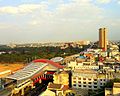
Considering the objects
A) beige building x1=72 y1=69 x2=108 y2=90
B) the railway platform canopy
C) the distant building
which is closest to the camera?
the distant building

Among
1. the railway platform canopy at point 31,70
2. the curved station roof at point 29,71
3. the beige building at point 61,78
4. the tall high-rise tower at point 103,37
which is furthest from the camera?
the tall high-rise tower at point 103,37

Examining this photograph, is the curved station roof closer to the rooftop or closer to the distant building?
the rooftop

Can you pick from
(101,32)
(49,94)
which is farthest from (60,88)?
(101,32)

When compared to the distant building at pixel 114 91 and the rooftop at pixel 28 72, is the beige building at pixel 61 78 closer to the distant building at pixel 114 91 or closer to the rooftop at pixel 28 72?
the rooftop at pixel 28 72

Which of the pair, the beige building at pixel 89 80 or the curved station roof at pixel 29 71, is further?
the curved station roof at pixel 29 71

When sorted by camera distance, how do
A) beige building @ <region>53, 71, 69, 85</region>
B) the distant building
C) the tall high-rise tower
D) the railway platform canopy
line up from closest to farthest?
the distant building
beige building @ <region>53, 71, 69, 85</region>
the railway platform canopy
the tall high-rise tower

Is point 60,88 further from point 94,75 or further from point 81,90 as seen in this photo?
point 94,75

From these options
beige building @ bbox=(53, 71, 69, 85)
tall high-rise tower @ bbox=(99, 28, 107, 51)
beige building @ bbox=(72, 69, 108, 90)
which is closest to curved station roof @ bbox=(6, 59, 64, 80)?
beige building @ bbox=(53, 71, 69, 85)

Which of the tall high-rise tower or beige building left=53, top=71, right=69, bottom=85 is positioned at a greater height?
the tall high-rise tower

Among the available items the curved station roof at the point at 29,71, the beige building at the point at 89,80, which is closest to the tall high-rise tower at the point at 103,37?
the curved station roof at the point at 29,71

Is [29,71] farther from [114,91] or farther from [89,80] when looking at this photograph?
[114,91]

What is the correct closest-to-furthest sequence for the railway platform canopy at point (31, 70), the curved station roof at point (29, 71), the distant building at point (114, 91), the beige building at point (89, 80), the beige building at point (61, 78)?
the distant building at point (114, 91)
the beige building at point (89, 80)
the beige building at point (61, 78)
the railway platform canopy at point (31, 70)
the curved station roof at point (29, 71)
